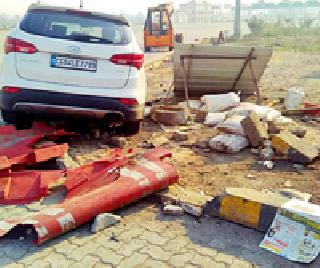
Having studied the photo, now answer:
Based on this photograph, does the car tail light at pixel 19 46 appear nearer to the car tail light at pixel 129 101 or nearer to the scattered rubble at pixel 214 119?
the car tail light at pixel 129 101

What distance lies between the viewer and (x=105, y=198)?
3.83 meters

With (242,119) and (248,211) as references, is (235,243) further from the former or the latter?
(242,119)

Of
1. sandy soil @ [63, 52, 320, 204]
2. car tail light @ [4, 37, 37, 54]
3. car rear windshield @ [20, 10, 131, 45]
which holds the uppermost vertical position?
car rear windshield @ [20, 10, 131, 45]

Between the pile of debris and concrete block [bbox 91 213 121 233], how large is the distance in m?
2.25

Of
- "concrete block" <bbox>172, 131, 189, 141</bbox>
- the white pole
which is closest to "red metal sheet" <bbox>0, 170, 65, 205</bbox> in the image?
"concrete block" <bbox>172, 131, 189, 141</bbox>

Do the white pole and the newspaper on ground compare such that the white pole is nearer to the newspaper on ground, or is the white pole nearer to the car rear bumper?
the car rear bumper

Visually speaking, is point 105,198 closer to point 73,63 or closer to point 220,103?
point 73,63

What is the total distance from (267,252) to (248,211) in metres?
0.41

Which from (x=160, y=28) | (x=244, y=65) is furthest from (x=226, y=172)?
(x=160, y=28)

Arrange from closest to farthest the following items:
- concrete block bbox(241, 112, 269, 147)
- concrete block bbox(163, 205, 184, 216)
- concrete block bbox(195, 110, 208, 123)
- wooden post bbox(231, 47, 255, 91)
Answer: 1. concrete block bbox(163, 205, 184, 216)
2. concrete block bbox(241, 112, 269, 147)
3. concrete block bbox(195, 110, 208, 123)
4. wooden post bbox(231, 47, 255, 91)

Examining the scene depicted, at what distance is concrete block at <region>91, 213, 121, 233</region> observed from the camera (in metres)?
3.67

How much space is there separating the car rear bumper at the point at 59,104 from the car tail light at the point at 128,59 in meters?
0.47

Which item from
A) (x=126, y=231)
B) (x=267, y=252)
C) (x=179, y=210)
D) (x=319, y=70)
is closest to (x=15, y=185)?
(x=126, y=231)

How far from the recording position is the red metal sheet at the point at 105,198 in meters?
3.48
